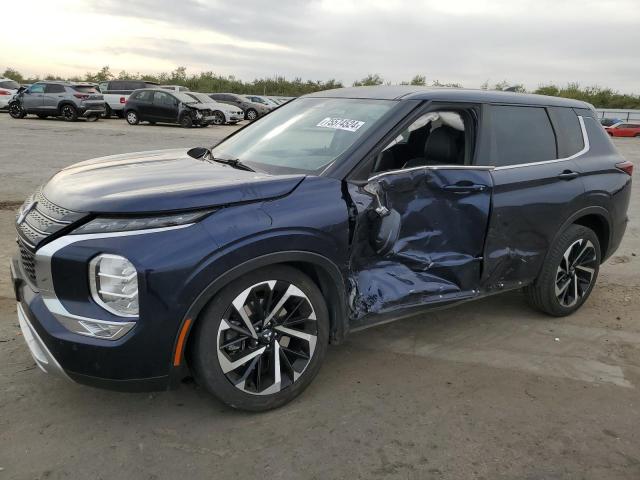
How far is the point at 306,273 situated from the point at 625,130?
38264 mm

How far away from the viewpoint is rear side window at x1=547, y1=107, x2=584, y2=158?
435cm

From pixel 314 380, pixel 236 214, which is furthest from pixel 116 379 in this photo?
pixel 314 380

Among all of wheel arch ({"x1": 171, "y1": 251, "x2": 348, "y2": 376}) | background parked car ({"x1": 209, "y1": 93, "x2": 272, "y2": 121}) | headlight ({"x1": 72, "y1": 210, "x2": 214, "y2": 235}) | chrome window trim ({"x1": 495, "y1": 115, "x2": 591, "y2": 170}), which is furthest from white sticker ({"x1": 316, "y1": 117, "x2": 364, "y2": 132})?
background parked car ({"x1": 209, "y1": 93, "x2": 272, "y2": 121})

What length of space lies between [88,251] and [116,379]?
0.61 metres

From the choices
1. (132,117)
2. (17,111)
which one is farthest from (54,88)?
(132,117)

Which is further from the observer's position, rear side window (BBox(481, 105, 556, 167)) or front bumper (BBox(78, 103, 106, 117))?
front bumper (BBox(78, 103, 106, 117))

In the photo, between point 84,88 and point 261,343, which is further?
point 84,88

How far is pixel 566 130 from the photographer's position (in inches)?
174

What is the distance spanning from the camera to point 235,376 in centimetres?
288

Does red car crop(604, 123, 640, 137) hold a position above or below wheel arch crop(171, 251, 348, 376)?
above

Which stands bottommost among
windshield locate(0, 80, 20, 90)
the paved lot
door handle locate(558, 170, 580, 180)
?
the paved lot

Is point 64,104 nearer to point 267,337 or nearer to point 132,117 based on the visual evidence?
point 132,117

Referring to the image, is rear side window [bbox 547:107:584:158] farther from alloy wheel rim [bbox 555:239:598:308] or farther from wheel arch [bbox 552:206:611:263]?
alloy wheel rim [bbox 555:239:598:308]

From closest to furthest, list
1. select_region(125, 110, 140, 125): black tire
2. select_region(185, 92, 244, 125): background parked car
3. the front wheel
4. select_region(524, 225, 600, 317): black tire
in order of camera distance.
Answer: select_region(524, 225, 600, 317): black tire, select_region(125, 110, 140, 125): black tire, select_region(185, 92, 244, 125): background parked car, the front wheel
